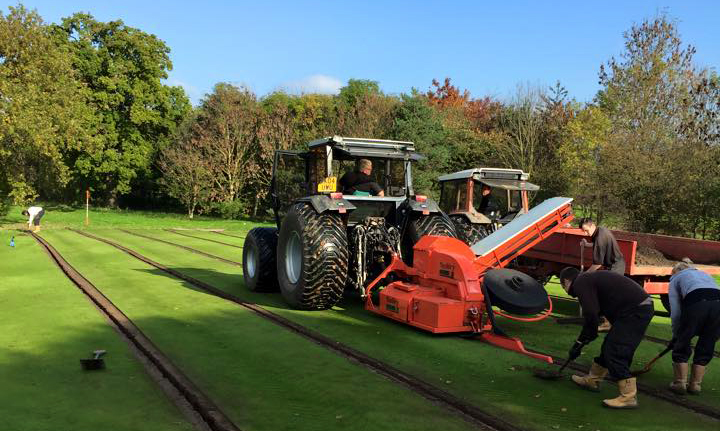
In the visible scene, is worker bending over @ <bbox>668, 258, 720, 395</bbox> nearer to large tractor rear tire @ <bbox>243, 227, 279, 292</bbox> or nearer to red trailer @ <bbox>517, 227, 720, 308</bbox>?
red trailer @ <bbox>517, 227, 720, 308</bbox>

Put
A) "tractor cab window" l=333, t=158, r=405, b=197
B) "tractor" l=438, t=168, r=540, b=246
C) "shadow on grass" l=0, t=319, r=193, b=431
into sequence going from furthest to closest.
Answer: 1. "tractor" l=438, t=168, r=540, b=246
2. "tractor cab window" l=333, t=158, r=405, b=197
3. "shadow on grass" l=0, t=319, r=193, b=431

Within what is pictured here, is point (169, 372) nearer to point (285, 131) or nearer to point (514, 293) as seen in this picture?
point (514, 293)

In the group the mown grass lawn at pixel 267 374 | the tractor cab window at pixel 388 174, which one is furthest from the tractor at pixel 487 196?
the mown grass lawn at pixel 267 374

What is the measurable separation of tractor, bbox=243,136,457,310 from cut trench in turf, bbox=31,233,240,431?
2.21 meters

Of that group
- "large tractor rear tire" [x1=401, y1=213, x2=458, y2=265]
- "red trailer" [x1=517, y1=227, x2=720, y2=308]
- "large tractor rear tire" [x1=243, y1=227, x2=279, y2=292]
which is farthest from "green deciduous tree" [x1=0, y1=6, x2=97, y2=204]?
"red trailer" [x1=517, y1=227, x2=720, y2=308]

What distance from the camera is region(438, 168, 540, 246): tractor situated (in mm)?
11453

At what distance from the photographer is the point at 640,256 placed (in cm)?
847

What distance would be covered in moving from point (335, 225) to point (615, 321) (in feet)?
12.8

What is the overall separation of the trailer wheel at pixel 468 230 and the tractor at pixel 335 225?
1989mm

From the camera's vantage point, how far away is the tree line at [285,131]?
2072cm

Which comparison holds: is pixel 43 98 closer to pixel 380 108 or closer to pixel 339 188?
pixel 380 108

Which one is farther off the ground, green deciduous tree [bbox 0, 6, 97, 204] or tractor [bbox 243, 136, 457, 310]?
green deciduous tree [bbox 0, 6, 97, 204]

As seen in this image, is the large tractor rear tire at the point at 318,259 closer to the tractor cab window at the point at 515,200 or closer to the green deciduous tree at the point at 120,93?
the tractor cab window at the point at 515,200

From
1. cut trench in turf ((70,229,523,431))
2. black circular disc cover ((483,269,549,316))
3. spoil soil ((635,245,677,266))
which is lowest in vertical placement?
cut trench in turf ((70,229,523,431))
